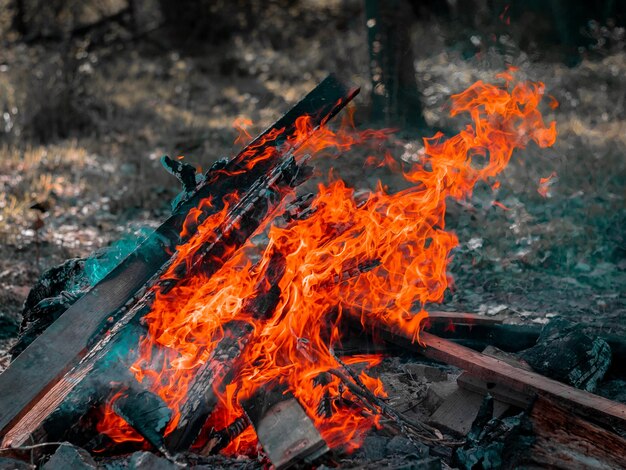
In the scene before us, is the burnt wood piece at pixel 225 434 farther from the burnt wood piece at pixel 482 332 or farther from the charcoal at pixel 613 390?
the charcoal at pixel 613 390

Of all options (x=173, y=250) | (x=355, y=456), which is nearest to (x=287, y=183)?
(x=173, y=250)

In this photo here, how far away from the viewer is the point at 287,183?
3.71 metres

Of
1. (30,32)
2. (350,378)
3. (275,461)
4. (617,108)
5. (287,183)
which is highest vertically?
(30,32)

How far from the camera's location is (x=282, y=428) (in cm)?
281

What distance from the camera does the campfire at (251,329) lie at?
2916 millimetres

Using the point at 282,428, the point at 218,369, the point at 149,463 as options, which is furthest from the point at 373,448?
the point at 149,463

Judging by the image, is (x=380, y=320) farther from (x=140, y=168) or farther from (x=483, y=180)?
(x=140, y=168)

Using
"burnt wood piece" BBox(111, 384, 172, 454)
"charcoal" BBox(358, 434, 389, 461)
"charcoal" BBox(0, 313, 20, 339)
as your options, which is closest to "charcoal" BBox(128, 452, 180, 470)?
"burnt wood piece" BBox(111, 384, 172, 454)

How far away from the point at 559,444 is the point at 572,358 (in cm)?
88

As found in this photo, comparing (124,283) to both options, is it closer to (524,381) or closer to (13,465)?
(13,465)

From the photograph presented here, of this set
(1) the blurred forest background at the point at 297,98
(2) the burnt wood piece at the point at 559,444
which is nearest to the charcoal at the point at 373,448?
(2) the burnt wood piece at the point at 559,444

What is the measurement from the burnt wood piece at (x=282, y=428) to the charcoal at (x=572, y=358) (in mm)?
1352

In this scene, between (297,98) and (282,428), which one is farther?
(297,98)

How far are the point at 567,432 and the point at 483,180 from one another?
13.9ft
